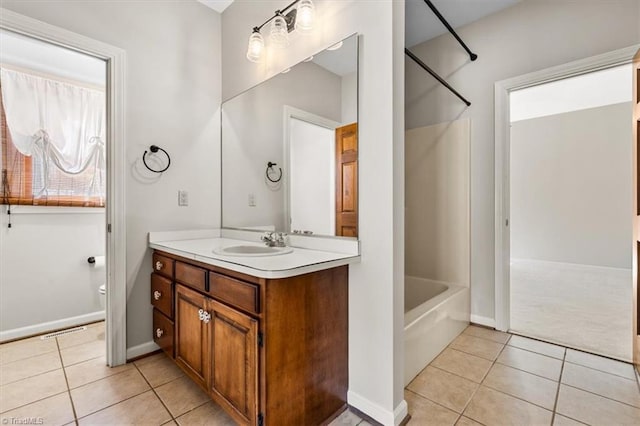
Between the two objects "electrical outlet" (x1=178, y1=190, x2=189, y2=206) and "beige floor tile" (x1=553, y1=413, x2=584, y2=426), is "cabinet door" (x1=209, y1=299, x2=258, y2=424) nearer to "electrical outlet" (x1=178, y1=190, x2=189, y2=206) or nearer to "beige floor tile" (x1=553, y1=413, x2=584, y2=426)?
"electrical outlet" (x1=178, y1=190, x2=189, y2=206)

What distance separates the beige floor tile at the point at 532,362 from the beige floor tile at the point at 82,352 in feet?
9.23

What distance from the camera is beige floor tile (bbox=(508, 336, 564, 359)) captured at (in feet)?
6.84

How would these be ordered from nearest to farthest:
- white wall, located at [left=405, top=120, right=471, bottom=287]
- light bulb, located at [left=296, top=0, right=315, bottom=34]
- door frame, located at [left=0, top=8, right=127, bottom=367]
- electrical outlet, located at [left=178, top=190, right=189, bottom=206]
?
light bulb, located at [left=296, top=0, right=315, bottom=34], door frame, located at [left=0, top=8, right=127, bottom=367], electrical outlet, located at [left=178, top=190, right=189, bottom=206], white wall, located at [left=405, top=120, right=471, bottom=287]

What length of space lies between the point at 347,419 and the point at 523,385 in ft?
3.55

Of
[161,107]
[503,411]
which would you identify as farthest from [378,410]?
[161,107]

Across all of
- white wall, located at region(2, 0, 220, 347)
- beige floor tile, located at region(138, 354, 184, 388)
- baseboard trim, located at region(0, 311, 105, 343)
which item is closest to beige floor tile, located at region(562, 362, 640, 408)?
beige floor tile, located at region(138, 354, 184, 388)

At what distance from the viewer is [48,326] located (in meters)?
2.50

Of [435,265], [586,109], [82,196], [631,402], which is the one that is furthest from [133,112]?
[586,109]

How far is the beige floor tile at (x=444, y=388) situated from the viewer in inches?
61.1

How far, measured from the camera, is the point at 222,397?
1.37 m

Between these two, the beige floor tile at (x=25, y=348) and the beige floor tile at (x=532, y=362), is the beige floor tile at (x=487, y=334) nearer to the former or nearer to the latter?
the beige floor tile at (x=532, y=362)

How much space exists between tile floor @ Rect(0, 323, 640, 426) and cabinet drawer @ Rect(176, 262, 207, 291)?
619mm

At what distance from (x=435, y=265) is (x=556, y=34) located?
2074 millimetres

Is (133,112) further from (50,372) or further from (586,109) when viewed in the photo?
(586,109)
